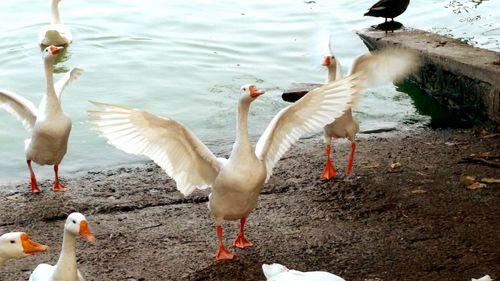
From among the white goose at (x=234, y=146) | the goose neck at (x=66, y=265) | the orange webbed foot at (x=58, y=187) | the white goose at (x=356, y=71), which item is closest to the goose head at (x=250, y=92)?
the white goose at (x=234, y=146)

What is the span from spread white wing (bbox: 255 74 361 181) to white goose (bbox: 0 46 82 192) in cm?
205

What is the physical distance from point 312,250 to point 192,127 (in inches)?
144

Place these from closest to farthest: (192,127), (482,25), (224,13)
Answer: (192,127) → (482,25) → (224,13)

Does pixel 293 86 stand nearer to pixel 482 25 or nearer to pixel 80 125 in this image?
pixel 80 125

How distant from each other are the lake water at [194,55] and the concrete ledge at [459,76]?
398mm

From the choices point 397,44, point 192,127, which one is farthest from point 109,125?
point 397,44

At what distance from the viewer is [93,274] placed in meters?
5.03

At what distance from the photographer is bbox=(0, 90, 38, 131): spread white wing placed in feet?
21.9

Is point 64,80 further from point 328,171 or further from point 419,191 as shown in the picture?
point 419,191

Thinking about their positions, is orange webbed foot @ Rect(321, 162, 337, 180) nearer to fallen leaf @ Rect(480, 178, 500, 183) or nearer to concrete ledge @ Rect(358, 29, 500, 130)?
fallen leaf @ Rect(480, 178, 500, 183)

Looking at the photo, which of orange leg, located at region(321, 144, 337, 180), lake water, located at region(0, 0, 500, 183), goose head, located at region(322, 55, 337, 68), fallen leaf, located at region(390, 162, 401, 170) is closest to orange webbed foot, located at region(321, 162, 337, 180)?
orange leg, located at region(321, 144, 337, 180)

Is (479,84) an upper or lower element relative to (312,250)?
upper

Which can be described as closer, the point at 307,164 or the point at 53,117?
the point at 53,117

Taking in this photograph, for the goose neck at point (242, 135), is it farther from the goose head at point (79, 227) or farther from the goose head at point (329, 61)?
the goose head at point (329, 61)
